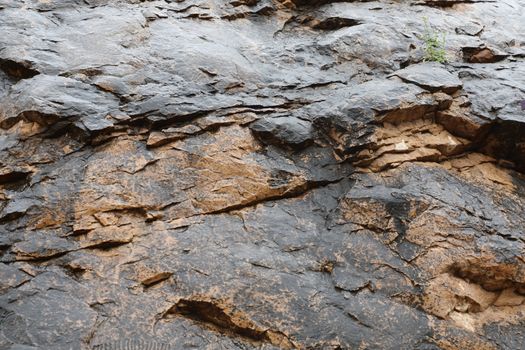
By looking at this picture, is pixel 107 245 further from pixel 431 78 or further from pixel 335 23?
pixel 335 23

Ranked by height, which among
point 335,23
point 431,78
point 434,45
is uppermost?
point 335,23

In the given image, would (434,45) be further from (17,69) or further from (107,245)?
(17,69)

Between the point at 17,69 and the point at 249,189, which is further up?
the point at 17,69

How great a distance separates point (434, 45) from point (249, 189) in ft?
13.4

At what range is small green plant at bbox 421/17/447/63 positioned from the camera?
711 cm

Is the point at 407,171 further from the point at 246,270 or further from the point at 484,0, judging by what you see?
the point at 484,0

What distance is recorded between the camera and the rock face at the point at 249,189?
456 cm

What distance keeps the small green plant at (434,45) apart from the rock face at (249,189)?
0.26 meters

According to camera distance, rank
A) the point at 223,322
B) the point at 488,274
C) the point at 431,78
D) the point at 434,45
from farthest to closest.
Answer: the point at 434,45, the point at 431,78, the point at 488,274, the point at 223,322

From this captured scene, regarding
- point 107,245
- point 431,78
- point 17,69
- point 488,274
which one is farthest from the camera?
point 431,78

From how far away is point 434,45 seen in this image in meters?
7.32

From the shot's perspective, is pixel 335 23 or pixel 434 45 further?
pixel 335 23

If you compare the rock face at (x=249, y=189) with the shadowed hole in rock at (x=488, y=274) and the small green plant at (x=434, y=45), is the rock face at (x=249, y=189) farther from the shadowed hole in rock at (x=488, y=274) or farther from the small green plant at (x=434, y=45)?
the small green plant at (x=434, y=45)

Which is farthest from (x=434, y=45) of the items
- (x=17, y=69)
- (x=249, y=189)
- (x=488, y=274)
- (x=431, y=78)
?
(x=17, y=69)
